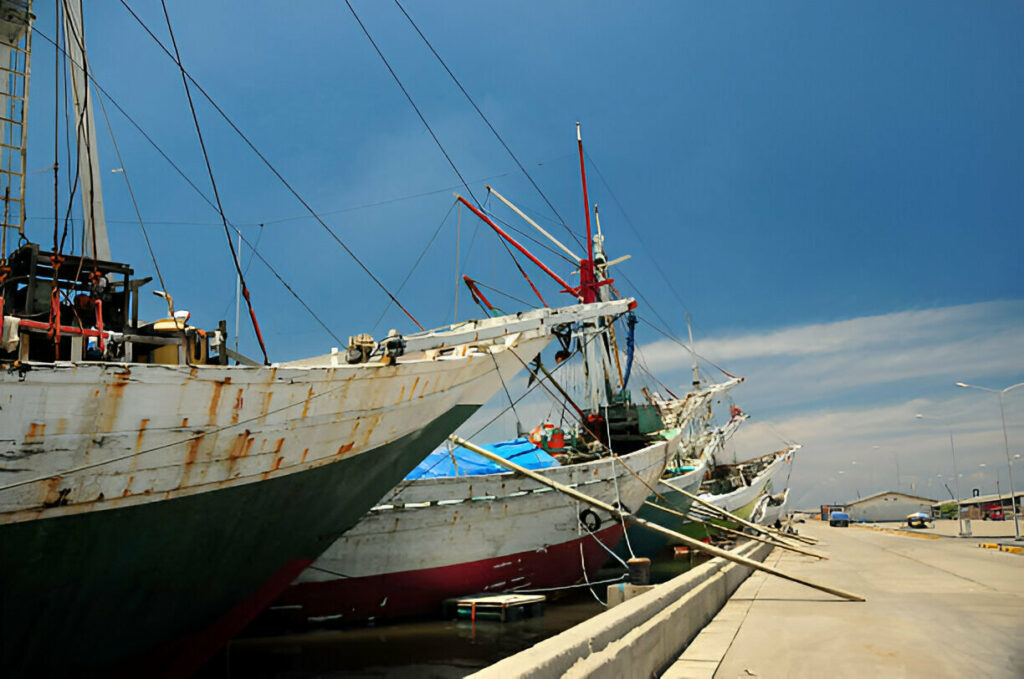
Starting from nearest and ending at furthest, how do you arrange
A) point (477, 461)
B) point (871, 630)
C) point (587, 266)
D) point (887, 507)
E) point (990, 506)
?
point (871, 630) → point (477, 461) → point (587, 266) → point (990, 506) → point (887, 507)

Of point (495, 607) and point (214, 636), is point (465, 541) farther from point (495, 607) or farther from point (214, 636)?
point (214, 636)

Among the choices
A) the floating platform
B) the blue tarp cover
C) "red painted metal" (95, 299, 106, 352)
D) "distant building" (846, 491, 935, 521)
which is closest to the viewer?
"red painted metal" (95, 299, 106, 352)

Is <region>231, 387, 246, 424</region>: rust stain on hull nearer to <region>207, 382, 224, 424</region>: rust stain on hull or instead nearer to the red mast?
<region>207, 382, 224, 424</region>: rust stain on hull

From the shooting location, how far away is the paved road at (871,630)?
20.5 ft

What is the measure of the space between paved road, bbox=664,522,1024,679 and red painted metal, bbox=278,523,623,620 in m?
4.60

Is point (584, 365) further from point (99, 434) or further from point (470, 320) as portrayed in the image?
point (99, 434)

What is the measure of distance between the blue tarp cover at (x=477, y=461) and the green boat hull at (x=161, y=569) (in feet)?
17.2

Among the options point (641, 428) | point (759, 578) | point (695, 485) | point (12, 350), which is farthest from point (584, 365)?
point (12, 350)

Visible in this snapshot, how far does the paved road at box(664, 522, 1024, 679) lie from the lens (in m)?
6.23

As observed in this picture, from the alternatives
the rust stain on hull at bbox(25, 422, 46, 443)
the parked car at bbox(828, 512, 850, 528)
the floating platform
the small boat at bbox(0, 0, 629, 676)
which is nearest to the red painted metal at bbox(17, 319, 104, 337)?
the small boat at bbox(0, 0, 629, 676)

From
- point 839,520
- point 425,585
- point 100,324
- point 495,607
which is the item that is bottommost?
point 839,520

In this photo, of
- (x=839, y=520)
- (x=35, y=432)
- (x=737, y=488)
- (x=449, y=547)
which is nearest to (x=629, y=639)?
(x=35, y=432)

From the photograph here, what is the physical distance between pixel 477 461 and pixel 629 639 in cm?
1187

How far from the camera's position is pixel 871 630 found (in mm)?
8117
